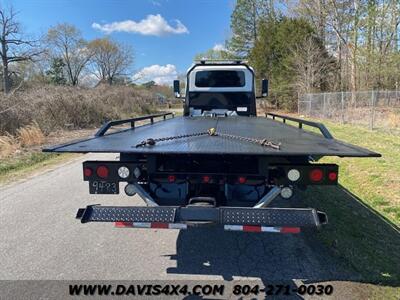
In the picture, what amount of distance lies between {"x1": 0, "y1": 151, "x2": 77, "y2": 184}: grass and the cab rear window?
4.85m

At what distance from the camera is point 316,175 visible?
3.35 m

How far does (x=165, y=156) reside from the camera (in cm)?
350

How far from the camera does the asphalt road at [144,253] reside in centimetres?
355

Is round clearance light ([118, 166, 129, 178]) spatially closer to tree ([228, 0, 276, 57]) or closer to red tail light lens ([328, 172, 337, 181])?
red tail light lens ([328, 172, 337, 181])

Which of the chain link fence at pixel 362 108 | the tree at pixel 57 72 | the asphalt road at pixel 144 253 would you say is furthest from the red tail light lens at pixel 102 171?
the tree at pixel 57 72

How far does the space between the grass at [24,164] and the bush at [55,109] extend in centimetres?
280

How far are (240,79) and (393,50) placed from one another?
72.7 feet

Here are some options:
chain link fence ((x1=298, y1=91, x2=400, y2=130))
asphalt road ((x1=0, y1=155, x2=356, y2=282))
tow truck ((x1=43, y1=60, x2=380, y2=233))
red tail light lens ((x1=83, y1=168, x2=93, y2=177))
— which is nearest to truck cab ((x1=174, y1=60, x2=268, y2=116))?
asphalt road ((x1=0, y1=155, x2=356, y2=282))

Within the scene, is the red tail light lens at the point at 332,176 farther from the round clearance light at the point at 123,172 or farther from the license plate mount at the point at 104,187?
the license plate mount at the point at 104,187

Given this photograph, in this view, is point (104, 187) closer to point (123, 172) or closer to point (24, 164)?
point (123, 172)

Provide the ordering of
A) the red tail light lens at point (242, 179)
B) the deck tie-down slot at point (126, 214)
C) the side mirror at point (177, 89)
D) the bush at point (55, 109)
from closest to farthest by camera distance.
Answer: the deck tie-down slot at point (126, 214), the red tail light lens at point (242, 179), the side mirror at point (177, 89), the bush at point (55, 109)

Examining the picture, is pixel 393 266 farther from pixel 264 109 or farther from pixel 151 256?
pixel 264 109

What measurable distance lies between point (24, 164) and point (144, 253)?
7138mm

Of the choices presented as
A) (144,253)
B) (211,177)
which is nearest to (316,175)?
(211,177)
